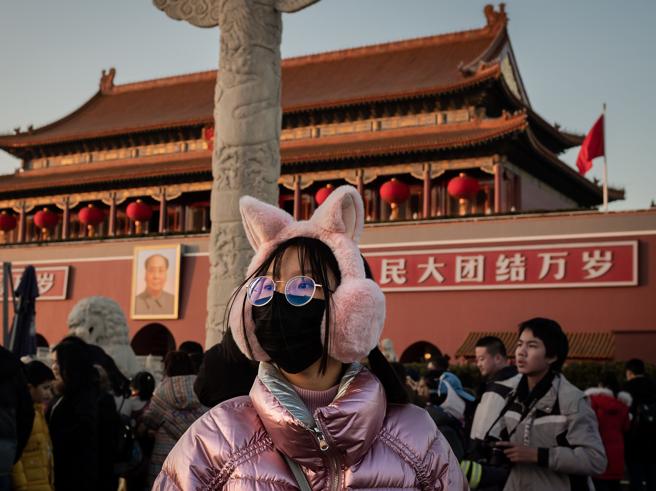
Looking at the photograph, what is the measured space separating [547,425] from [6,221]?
21.2 metres

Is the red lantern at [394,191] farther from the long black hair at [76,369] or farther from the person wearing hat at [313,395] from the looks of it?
the person wearing hat at [313,395]

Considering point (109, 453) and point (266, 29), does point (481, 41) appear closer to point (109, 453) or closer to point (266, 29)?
point (266, 29)

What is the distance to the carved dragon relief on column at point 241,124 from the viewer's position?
699 cm

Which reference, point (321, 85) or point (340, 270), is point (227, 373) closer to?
point (340, 270)

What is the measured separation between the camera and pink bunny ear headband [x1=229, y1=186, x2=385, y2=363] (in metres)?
1.60

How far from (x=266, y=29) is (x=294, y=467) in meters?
5.92

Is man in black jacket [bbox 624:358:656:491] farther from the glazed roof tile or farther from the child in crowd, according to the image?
the glazed roof tile

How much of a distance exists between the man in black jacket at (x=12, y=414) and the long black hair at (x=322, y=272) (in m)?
1.85

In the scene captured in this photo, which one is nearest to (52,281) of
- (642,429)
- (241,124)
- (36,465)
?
(241,124)

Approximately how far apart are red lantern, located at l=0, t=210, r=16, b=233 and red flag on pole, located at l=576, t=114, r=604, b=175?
14.8m

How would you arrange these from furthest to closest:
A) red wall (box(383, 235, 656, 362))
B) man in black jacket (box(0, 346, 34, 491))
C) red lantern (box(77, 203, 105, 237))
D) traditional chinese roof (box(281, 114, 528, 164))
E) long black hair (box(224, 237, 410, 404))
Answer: red lantern (box(77, 203, 105, 237))
traditional chinese roof (box(281, 114, 528, 164))
red wall (box(383, 235, 656, 362))
man in black jacket (box(0, 346, 34, 491))
long black hair (box(224, 237, 410, 404))

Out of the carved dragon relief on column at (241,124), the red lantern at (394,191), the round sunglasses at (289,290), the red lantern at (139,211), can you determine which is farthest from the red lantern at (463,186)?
the round sunglasses at (289,290)

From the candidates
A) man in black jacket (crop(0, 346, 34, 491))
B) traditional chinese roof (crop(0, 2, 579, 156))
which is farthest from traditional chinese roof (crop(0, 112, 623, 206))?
man in black jacket (crop(0, 346, 34, 491))

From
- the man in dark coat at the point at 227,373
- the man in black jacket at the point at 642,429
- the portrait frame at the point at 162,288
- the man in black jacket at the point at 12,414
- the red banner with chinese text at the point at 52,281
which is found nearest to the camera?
the man in dark coat at the point at 227,373
